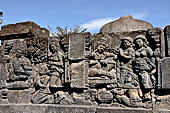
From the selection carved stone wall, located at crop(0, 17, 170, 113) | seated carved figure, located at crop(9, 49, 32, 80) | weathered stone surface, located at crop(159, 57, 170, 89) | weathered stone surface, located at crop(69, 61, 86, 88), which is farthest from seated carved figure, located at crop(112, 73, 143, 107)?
seated carved figure, located at crop(9, 49, 32, 80)

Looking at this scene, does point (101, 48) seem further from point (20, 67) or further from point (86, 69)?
point (20, 67)

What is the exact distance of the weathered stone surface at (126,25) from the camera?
608 cm

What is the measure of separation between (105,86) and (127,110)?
2.33 feet

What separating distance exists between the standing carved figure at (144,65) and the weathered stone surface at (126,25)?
1.46 metres

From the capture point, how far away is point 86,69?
4957 mm

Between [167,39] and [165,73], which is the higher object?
[167,39]

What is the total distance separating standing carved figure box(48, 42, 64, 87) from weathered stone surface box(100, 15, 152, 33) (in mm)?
1603

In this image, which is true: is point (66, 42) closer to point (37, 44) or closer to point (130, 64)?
point (37, 44)

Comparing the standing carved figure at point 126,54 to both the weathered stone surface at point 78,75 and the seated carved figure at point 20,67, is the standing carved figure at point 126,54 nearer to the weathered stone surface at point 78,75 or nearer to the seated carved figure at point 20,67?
the weathered stone surface at point 78,75

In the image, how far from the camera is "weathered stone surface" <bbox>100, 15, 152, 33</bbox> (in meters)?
6.08

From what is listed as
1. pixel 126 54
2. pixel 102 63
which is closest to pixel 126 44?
pixel 126 54

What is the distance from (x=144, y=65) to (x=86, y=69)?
4.03 ft

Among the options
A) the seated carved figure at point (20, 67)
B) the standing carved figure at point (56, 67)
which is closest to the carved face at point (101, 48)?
the standing carved figure at point (56, 67)

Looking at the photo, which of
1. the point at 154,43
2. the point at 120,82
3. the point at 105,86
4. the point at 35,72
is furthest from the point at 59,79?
the point at 154,43
